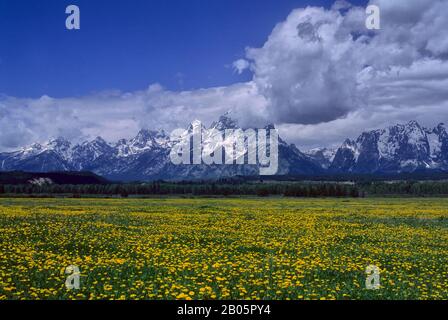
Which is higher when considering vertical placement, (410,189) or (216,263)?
(216,263)

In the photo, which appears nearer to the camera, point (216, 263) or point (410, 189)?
point (216, 263)

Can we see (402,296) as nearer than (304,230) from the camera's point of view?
Yes

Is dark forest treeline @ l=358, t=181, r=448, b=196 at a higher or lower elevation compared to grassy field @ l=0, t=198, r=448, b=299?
lower

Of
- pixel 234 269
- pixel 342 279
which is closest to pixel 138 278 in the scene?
pixel 234 269

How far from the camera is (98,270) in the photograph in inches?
604

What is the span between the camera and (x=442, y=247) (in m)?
23.8

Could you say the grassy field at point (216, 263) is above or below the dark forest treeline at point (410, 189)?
above

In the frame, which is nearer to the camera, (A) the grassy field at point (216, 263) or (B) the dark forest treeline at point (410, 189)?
(A) the grassy field at point (216, 263)

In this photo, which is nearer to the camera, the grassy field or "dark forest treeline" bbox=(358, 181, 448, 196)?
the grassy field
